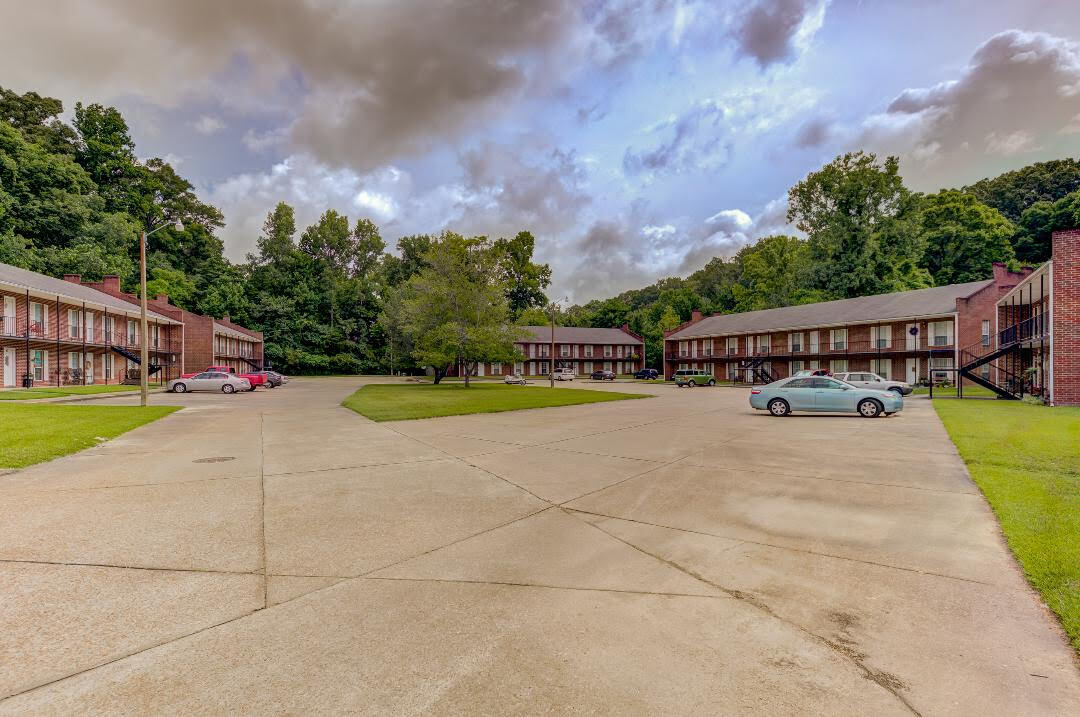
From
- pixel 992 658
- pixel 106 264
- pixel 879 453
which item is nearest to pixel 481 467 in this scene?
pixel 992 658

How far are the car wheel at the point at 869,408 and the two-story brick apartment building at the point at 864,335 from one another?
14.9m

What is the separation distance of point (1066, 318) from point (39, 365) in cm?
5798

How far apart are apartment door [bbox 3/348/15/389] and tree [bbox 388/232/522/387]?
2451 cm

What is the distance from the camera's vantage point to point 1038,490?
7.17 meters

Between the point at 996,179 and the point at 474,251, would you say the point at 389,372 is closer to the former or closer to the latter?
the point at 474,251

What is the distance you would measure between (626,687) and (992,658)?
2.42 m

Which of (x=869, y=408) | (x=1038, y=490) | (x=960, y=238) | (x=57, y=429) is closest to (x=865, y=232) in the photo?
(x=960, y=238)

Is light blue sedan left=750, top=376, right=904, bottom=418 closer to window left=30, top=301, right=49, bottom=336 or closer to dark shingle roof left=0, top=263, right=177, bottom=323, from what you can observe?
dark shingle roof left=0, top=263, right=177, bottom=323

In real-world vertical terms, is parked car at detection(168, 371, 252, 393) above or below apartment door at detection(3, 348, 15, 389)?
below

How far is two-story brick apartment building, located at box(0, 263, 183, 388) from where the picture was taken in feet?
103

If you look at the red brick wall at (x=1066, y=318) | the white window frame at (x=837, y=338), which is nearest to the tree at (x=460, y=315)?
the white window frame at (x=837, y=338)

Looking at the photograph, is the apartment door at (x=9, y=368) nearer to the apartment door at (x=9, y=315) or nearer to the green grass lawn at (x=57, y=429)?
the apartment door at (x=9, y=315)

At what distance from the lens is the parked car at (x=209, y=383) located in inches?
1330

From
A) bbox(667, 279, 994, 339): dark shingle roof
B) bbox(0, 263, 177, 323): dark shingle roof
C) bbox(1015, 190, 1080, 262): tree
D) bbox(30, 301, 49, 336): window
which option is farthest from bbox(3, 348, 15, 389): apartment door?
bbox(1015, 190, 1080, 262): tree
